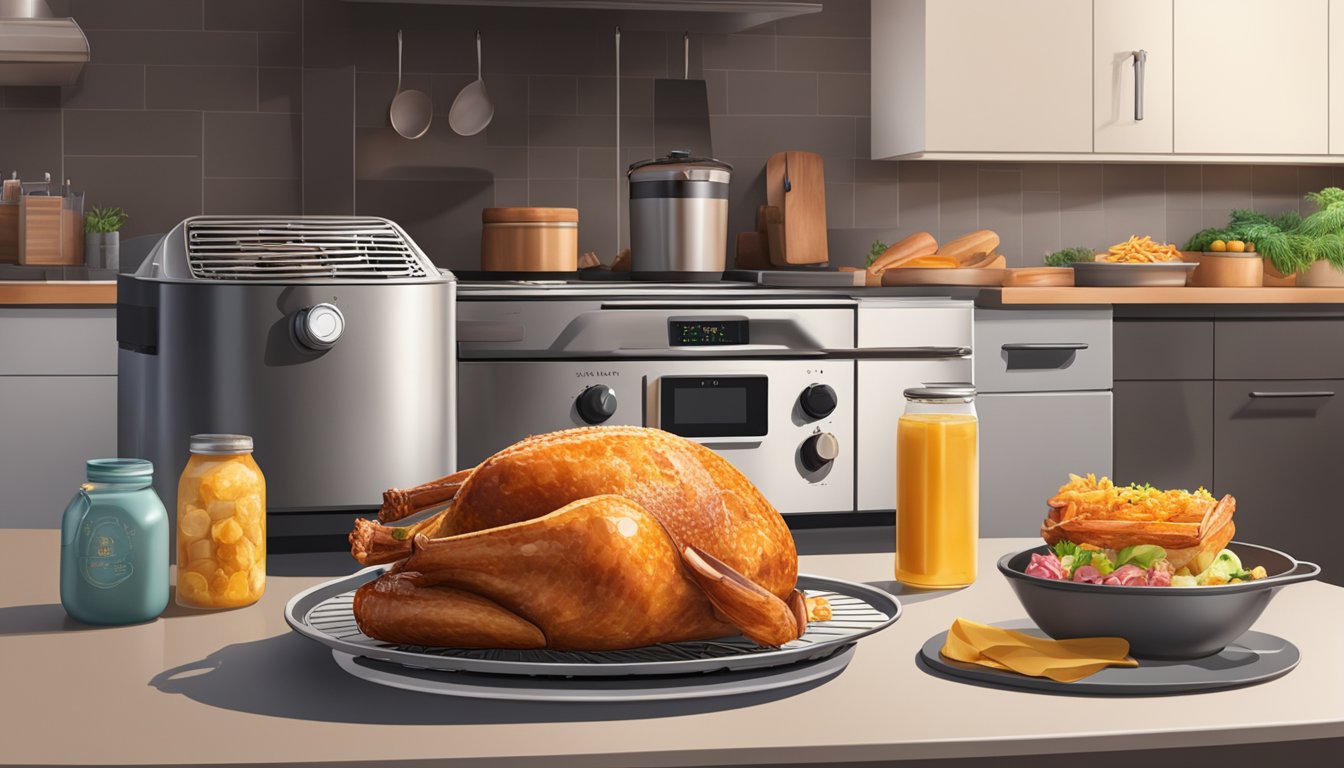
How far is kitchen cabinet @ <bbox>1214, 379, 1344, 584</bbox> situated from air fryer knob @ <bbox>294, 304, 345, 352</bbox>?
89.9 inches

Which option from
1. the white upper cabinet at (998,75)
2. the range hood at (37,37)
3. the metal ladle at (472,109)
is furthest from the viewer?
the metal ladle at (472,109)

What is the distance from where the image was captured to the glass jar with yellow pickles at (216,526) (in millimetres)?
866

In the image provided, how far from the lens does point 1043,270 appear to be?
3293mm

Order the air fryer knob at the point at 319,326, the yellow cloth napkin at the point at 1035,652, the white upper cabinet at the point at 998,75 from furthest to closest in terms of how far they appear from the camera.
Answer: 1. the white upper cabinet at the point at 998,75
2. the air fryer knob at the point at 319,326
3. the yellow cloth napkin at the point at 1035,652

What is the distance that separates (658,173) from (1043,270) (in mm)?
942

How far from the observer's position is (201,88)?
368 centimetres

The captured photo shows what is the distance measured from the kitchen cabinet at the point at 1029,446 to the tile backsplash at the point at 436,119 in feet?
2.77

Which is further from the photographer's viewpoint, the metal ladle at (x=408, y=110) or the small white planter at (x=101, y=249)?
the metal ladle at (x=408, y=110)

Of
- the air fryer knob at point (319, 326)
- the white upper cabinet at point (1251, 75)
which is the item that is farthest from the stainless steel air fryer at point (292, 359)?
the white upper cabinet at point (1251, 75)

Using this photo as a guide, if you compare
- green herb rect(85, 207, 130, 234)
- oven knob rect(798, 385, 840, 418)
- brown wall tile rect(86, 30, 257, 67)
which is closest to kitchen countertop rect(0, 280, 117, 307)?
green herb rect(85, 207, 130, 234)

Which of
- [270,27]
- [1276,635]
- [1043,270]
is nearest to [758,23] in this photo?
[1043,270]

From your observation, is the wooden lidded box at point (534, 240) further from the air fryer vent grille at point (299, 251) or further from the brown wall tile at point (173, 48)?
the air fryer vent grille at point (299, 251)

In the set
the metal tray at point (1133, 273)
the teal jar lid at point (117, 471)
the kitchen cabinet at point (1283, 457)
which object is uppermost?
the metal tray at point (1133, 273)

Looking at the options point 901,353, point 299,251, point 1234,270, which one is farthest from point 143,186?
point 1234,270
